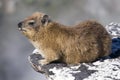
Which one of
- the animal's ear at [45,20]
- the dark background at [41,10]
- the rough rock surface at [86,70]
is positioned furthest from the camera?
the dark background at [41,10]

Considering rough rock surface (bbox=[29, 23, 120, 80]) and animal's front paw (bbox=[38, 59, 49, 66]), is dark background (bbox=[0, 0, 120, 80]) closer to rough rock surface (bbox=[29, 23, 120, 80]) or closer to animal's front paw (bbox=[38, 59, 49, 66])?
animal's front paw (bbox=[38, 59, 49, 66])

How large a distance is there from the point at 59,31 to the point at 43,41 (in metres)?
0.31

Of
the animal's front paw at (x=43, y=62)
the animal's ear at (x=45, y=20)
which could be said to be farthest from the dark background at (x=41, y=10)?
the animal's ear at (x=45, y=20)

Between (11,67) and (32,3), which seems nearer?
(11,67)

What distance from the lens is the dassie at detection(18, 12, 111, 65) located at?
8000 millimetres

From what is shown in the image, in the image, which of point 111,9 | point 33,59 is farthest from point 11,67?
point 33,59

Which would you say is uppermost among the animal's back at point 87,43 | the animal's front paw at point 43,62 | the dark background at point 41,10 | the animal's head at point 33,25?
the dark background at point 41,10

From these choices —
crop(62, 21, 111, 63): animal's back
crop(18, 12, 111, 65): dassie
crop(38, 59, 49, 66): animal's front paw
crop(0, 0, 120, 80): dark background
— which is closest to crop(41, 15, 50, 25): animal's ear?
crop(18, 12, 111, 65): dassie

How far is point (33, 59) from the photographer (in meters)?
8.56

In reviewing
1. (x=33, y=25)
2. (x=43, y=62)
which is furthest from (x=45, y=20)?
(x=43, y=62)

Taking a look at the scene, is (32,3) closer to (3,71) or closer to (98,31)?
(3,71)

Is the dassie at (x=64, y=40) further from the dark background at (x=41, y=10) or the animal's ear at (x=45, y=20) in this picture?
the dark background at (x=41, y=10)

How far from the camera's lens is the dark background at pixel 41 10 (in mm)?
20125

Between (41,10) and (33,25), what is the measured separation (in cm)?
1399
